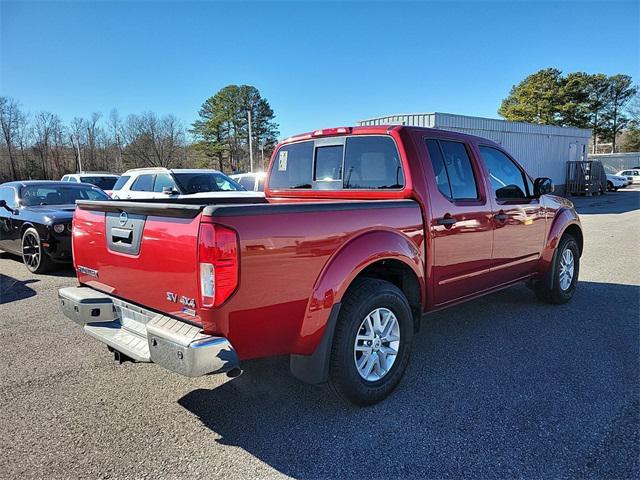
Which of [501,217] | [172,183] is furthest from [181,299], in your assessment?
[172,183]

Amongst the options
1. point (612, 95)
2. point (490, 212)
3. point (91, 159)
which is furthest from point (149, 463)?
point (612, 95)

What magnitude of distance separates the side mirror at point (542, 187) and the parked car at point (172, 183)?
23.5ft

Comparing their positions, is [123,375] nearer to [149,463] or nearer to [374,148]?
[149,463]

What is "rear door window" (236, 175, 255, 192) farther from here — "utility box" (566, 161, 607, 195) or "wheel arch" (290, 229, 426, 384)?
"utility box" (566, 161, 607, 195)

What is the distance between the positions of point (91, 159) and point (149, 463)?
65794 millimetres

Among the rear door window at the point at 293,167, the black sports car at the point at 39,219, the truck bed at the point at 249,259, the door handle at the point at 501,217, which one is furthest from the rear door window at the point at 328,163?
the black sports car at the point at 39,219

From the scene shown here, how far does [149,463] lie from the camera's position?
2.42m

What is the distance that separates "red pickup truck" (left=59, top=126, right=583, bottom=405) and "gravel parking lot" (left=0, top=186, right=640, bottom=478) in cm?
41

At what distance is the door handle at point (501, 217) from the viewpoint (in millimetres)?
4134

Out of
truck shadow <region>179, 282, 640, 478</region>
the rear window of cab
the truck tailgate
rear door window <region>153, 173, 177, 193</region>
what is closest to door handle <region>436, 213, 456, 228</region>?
the rear window of cab

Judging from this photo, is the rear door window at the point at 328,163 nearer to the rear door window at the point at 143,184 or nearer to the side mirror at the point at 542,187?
the side mirror at the point at 542,187

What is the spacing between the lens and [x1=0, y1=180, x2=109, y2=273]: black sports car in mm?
6973

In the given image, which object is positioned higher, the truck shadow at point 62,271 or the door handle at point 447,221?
the door handle at point 447,221

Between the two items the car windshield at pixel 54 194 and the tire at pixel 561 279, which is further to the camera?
the car windshield at pixel 54 194
